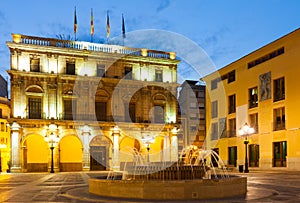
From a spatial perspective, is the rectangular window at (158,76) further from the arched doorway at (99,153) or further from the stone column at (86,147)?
the stone column at (86,147)

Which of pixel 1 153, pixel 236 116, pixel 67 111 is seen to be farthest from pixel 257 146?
pixel 1 153

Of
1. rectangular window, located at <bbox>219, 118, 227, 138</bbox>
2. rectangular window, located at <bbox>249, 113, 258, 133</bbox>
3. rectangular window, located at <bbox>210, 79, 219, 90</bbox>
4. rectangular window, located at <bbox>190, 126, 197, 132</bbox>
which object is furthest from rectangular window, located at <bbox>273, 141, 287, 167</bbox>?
rectangular window, located at <bbox>190, 126, 197, 132</bbox>

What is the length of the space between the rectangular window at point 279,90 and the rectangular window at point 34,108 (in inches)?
898

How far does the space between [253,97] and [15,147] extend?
23664 millimetres

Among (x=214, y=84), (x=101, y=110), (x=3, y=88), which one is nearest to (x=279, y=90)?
(x=214, y=84)

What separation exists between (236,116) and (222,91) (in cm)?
449

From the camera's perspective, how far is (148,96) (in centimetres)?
4222

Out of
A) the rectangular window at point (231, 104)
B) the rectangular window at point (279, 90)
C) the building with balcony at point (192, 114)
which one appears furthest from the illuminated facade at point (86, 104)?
the building with balcony at point (192, 114)

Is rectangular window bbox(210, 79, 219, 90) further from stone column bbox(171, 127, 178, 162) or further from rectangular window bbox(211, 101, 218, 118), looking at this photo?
stone column bbox(171, 127, 178, 162)

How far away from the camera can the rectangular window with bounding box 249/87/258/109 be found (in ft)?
120

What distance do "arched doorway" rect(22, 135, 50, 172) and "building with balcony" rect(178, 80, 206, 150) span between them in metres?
24.7

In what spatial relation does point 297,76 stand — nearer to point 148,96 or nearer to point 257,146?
point 257,146

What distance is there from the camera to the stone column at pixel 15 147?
3625 cm

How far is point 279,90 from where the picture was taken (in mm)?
32938
